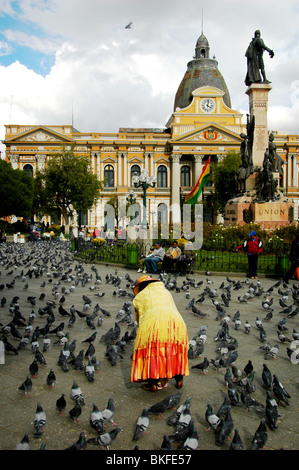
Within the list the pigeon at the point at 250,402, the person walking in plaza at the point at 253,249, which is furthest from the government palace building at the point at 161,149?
the pigeon at the point at 250,402

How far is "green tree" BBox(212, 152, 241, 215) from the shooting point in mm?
41469

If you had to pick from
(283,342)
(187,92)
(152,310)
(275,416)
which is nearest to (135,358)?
(152,310)

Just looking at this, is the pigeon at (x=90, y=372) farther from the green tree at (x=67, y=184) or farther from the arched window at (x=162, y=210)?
the arched window at (x=162, y=210)

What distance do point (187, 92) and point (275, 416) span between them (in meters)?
56.1

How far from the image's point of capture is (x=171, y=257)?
39.0 feet

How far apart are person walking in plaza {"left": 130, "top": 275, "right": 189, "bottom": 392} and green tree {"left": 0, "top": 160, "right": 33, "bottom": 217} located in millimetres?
33414

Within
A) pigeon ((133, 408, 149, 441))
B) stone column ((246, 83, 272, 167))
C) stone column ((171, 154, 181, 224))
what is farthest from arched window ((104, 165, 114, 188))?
pigeon ((133, 408, 149, 441))

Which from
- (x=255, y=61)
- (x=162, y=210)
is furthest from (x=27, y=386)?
(x=162, y=210)

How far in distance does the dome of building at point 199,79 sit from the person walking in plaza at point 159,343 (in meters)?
53.0

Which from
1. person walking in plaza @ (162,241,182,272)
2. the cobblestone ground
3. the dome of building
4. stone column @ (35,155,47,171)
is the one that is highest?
the dome of building

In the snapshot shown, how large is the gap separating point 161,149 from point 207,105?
758 cm

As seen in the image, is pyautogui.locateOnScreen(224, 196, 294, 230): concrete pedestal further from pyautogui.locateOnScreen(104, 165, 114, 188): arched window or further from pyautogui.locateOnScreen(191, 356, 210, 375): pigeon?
pyautogui.locateOnScreen(104, 165, 114, 188): arched window

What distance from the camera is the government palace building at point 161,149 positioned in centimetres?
4888

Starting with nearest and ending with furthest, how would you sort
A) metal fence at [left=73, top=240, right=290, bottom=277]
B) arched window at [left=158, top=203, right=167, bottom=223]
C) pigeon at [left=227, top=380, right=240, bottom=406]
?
pigeon at [left=227, top=380, right=240, bottom=406] → metal fence at [left=73, top=240, right=290, bottom=277] → arched window at [left=158, top=203, right=167, bottom=223]
